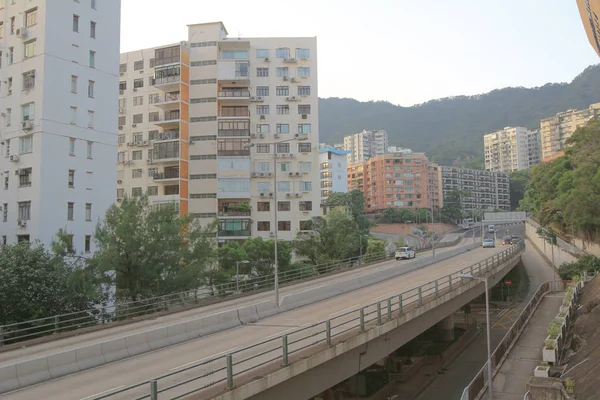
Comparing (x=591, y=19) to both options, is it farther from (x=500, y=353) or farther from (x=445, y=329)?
(x=445, y=329)

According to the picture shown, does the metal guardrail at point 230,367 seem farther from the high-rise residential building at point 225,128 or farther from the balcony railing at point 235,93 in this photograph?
the balcony railing at point 235,93

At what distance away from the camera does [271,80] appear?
6656 cm

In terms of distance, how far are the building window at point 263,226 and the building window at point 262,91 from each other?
1586 centimetres

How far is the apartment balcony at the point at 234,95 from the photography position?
6356 centimetres

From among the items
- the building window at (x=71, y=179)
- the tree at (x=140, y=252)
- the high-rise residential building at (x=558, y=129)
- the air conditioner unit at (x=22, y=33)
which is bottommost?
the tree at (x=140, y=252)

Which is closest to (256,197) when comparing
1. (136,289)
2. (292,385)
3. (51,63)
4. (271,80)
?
(271,80)

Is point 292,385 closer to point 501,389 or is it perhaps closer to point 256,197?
point 501,389

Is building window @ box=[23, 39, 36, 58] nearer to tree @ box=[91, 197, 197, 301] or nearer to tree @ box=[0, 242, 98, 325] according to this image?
tree @ box=[91, 197, 197, 301]

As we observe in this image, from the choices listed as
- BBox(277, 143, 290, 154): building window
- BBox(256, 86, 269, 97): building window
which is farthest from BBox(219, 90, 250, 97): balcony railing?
BBox(277, 143, 290, 154): building window

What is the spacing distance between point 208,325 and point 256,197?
44.3 metres

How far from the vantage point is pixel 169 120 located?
63469 mm

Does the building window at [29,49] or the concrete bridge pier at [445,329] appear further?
the building window at [29,49]

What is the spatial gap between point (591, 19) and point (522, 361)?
19.6 meters

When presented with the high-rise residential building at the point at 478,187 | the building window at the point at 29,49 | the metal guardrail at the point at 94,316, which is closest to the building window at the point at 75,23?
the building window at the point at 29,49
